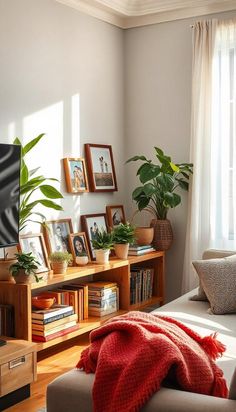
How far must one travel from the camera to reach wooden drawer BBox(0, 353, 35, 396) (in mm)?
3021

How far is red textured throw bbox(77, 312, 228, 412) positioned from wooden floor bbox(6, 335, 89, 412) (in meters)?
1.10

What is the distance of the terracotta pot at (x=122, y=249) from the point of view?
450 cm

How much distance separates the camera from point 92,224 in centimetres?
470

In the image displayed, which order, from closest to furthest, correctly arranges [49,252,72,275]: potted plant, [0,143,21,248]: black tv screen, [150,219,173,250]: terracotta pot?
1. [0,143,21,248]: black tv screen
2. [49,252,72,275]: potted plant
3. [150,219,173,250]: terracotta pot

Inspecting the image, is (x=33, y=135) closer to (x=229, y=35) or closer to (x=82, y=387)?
(x=229, y=35)

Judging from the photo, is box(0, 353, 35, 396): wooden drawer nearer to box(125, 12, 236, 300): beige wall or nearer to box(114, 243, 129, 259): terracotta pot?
box(114, 243, 129, 259): terracotta pot

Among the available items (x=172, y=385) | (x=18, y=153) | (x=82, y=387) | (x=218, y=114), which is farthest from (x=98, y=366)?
(x=218, y=114)

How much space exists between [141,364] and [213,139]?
302 cm

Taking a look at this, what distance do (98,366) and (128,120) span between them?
353 centimetres

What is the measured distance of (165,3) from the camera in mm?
4758

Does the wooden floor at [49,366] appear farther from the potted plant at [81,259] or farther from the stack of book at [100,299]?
the potted plant at [81,259]

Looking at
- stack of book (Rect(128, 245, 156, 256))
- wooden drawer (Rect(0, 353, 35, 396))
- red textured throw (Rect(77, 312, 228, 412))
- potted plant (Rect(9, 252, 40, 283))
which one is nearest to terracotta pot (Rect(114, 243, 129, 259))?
stack of book (Rect(128, 245, 156, 256))

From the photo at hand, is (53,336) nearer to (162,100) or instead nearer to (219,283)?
(219,283)

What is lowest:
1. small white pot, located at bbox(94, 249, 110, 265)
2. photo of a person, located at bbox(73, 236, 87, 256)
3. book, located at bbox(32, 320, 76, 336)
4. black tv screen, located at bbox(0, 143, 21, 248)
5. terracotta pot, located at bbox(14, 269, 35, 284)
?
book, located at bbox(32, 320, 76, 336)
